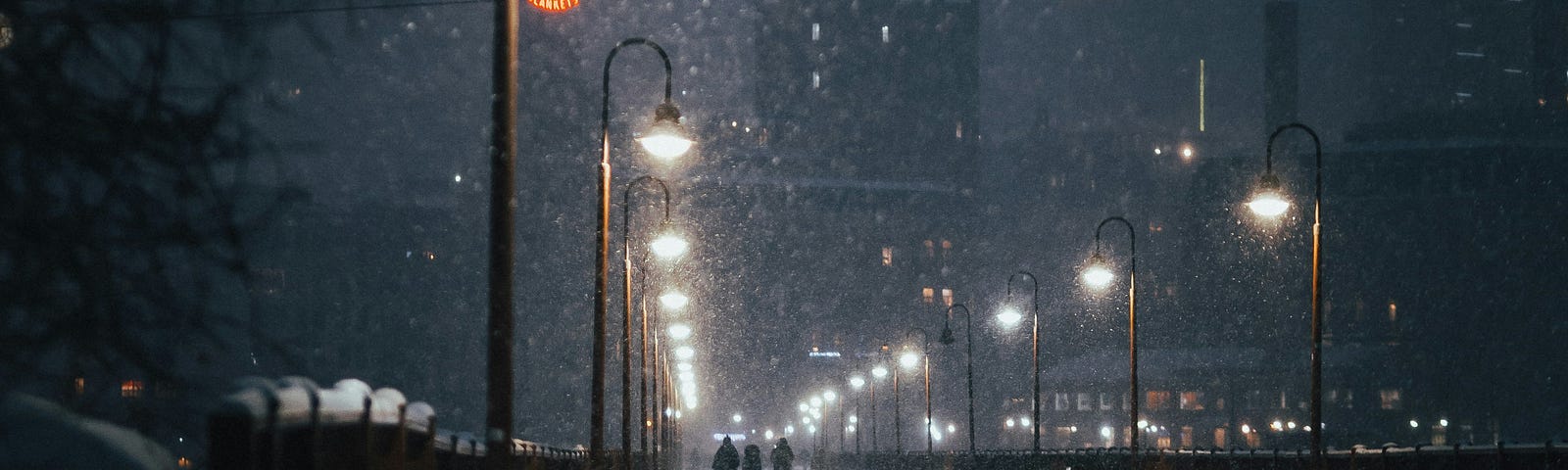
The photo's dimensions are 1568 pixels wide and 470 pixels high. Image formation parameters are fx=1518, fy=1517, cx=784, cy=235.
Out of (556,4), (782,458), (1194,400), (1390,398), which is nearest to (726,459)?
(782,458)

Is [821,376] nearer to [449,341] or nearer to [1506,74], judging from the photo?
[449,341]

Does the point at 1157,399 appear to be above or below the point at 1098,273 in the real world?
below

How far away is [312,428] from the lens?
1019 centimetres

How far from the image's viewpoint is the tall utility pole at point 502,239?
11.8m

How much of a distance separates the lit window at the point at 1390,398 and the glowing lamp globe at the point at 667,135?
373 ft

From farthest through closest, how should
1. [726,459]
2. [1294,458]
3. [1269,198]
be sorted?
1. [726,459]
2. [1294,458]
3. [1269,198]

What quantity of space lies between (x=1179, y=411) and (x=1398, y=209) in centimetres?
2546

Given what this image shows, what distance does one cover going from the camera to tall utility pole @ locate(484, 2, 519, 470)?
1177cm

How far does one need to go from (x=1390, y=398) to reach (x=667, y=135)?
376 ft

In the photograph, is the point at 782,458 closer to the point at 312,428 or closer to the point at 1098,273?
the point at 1098,273

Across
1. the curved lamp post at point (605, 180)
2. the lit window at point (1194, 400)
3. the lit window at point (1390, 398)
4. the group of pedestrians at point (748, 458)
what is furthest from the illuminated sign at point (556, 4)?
the lit window at point (1194, 400)

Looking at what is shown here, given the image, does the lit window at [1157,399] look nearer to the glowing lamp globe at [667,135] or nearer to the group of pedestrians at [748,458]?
the group of pedestrians at [748,458]

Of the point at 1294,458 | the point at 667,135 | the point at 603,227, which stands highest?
the point at 667,135

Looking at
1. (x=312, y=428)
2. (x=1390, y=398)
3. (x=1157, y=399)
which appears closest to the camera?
(x=312, y=428)
